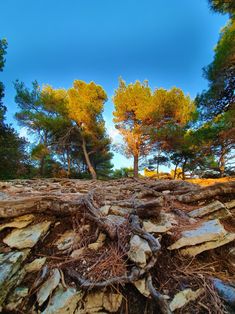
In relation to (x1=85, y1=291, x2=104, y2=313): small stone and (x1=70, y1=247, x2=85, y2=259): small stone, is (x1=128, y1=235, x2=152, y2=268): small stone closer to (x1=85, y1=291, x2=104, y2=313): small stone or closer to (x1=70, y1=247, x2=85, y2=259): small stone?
(x1=85, y1=291, x2=104, y2=313): small stone

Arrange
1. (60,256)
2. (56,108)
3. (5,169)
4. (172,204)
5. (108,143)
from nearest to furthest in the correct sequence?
(60,256), (172,204), (5,169), (56,108), (108,143)

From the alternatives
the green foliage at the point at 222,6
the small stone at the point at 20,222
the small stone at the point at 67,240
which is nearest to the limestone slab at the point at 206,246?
the small stone at the point at 67,240

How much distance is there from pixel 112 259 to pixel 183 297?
1.75 feet

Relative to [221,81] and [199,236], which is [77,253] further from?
[221,81]

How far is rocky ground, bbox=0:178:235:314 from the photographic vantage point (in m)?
1.12

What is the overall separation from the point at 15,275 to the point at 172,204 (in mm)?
1859

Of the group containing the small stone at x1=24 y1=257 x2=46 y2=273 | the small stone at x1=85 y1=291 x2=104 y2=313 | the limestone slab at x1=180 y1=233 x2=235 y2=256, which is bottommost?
the small stone at x1=85 y1=291 x2=104 y2=313

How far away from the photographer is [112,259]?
1.39 metres

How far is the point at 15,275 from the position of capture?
1.21 metres

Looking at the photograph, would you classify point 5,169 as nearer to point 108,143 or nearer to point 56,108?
point 56,108

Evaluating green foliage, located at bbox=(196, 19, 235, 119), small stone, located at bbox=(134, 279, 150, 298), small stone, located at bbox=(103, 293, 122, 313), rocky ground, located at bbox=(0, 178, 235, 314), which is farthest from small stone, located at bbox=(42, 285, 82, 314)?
green foliage, located at bbox=(196, 19, 235, 119)

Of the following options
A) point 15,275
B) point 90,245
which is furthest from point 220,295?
point 15,275

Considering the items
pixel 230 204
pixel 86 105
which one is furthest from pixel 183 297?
pixel 86 105

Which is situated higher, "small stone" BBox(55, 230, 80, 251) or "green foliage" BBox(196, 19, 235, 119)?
"green foliage" BBox(196, 19, 235, 119)
